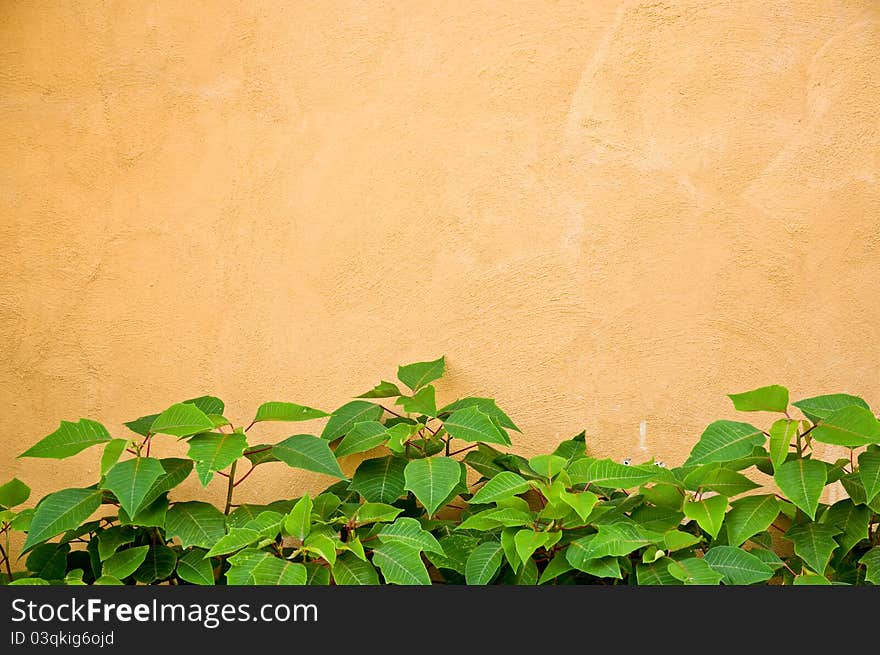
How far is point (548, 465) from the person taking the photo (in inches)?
57.3

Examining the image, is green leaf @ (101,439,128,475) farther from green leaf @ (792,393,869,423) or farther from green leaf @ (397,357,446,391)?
green leaf @ (792,393,869,423)

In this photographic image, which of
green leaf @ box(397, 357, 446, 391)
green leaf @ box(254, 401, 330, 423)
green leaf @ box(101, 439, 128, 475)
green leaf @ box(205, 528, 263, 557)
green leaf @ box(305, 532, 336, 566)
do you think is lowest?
green leaf @ box(305, 532, 336, 566)

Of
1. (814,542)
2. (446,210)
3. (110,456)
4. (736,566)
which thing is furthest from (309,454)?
(814,542)

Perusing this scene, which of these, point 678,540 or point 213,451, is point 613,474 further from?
point 213,451

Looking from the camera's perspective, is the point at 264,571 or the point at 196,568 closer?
the point at 264,571

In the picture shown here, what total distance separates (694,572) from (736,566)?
7cm

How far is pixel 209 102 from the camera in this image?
180 centimetres

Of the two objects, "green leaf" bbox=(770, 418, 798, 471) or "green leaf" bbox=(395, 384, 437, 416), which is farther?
"green leaf" bbox=(395, 384, 437, 416)

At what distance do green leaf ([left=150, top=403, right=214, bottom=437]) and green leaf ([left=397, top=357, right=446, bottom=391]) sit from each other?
0.35 meters

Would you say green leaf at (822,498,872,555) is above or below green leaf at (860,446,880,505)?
below

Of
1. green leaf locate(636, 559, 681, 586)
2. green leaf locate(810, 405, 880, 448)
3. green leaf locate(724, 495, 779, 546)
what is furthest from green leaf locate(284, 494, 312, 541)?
green leaf locate(810, 405, 880, 448)

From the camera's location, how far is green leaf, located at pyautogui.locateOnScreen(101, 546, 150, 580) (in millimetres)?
1447

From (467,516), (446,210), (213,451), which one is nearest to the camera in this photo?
(213,451)

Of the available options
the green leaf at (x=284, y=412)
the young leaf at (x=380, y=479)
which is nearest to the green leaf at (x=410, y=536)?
the young leaf at (x=380, y=479)
